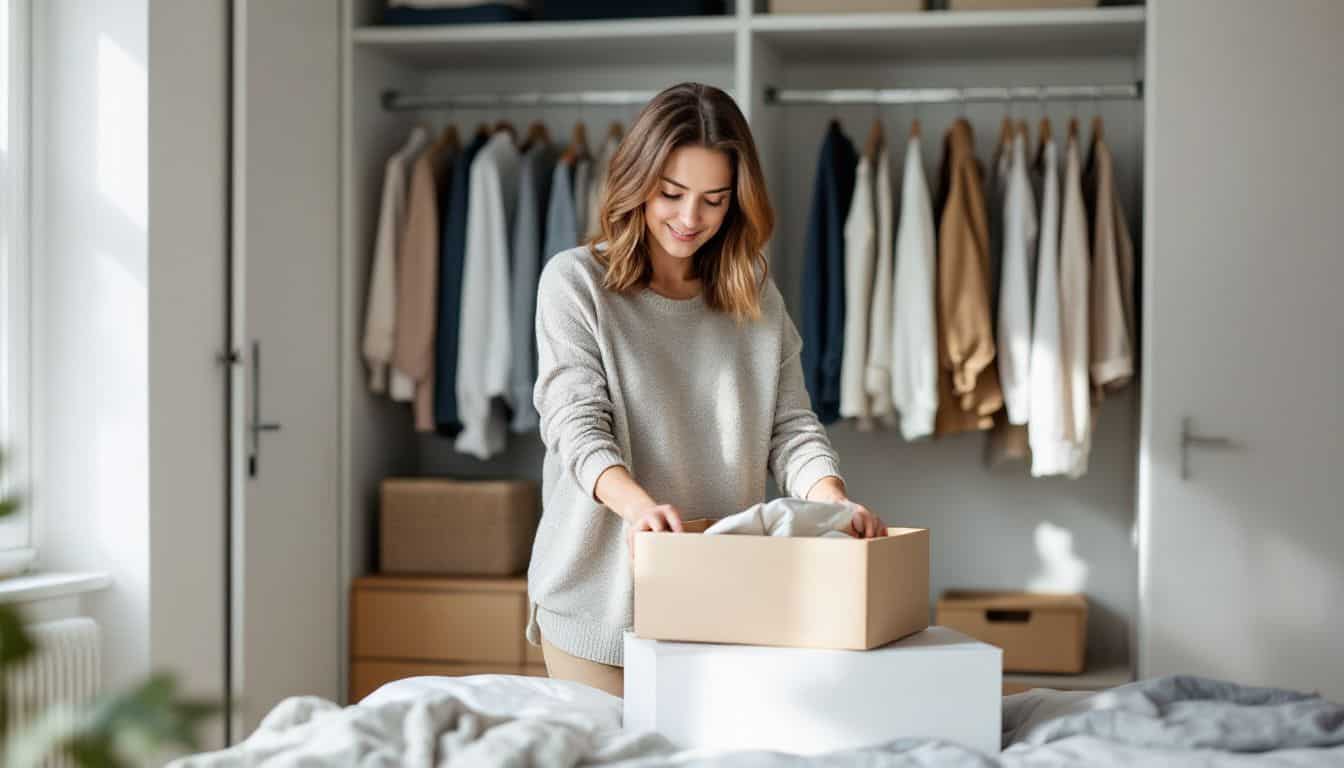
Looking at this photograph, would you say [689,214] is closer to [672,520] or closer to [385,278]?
[672,520]

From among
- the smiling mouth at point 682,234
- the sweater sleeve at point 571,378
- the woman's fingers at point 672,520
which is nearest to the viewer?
the woman's fingers at point 672,520

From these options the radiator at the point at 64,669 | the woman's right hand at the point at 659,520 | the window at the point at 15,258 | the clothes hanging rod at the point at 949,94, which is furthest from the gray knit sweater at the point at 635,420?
the clothes hanging rod at the point at 949,94

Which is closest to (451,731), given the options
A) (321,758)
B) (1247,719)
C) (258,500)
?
(321,758)

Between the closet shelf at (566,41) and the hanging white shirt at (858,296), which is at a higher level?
the closet shelf at (566,41)

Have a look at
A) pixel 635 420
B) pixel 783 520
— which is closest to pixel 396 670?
pixel 635 420

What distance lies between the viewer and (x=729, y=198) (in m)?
1.89

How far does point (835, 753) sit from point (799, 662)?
0.31 feet

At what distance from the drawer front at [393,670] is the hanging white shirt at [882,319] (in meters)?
1.07

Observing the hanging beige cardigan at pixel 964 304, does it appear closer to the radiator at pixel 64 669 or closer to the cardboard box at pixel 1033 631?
the cardboard box at pixel 1033 631

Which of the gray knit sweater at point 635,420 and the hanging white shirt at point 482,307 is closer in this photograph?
the gray knit sweater at point 635,420

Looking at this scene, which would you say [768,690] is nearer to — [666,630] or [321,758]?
[666,630]

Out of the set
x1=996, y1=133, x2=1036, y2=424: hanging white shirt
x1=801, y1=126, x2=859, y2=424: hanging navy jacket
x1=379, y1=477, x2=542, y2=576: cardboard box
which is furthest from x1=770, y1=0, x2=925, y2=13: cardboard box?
x1=379, y1=477, x2=542, y2=576: cardboard box

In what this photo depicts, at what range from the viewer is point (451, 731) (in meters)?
1.28

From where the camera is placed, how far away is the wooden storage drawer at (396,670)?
344cm
